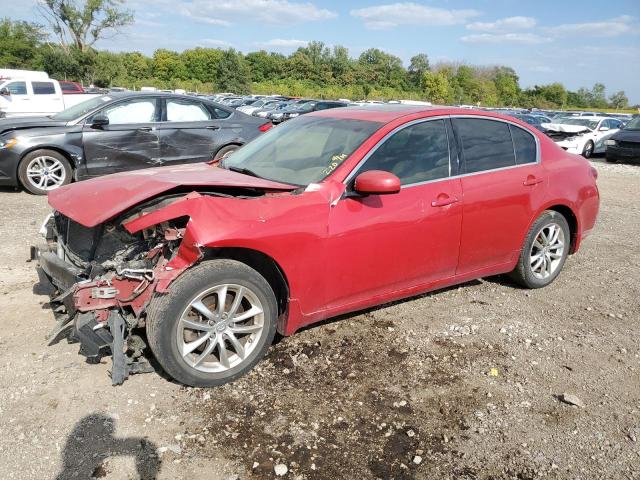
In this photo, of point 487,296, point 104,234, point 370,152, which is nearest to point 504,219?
point 487,296

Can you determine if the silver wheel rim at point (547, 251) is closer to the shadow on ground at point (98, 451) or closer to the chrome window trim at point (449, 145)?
the chrome window trim at point (449, 145)

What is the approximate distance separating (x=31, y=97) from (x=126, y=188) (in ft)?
60.0

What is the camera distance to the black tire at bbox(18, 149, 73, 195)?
794cm

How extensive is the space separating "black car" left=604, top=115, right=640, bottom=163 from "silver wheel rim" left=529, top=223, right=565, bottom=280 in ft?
43.6

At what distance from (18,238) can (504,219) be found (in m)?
5.24

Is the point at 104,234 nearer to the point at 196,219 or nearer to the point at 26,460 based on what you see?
the point at 196,219

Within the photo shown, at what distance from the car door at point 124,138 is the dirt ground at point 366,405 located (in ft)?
13.5

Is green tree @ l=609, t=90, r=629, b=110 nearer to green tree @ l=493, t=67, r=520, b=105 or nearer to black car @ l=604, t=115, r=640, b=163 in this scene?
green tree @ l=493, t=67, r=520, b=105

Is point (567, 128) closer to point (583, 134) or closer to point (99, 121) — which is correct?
point (583, 134)

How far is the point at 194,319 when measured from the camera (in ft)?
10.2

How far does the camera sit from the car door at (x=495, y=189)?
4.05 meters

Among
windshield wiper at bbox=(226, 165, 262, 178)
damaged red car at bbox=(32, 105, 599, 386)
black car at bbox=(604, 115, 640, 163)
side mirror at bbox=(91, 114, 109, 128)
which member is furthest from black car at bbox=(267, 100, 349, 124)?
damaged red car at bbox=(32, 105, 599, 386)

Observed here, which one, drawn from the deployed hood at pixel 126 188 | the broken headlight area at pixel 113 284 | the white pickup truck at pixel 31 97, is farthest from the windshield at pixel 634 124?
the white pickup truck at pixel 31 97

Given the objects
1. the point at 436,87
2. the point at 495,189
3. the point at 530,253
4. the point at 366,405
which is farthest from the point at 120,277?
the point at 436,87
